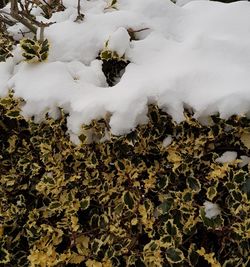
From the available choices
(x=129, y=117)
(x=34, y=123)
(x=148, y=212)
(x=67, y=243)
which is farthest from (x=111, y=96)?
(x=67, y=243)

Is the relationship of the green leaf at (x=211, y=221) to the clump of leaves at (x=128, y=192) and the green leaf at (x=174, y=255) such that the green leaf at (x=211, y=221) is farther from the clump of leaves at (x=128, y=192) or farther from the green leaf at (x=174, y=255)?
the green leaf at (x=174, y=255)

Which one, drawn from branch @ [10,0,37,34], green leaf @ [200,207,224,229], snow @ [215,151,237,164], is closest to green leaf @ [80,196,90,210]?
green leaf @ [200,207,224,229]

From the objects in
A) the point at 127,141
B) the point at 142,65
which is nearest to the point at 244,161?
the point at 127,141

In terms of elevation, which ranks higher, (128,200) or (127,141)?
(127,141)

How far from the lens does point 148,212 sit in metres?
1.97

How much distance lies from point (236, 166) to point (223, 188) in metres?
0.13

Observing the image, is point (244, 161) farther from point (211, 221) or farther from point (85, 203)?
point (85, 203)

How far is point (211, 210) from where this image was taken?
1.90 m

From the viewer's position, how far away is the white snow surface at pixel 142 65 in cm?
178

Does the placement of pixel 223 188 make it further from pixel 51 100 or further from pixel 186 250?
pixel 51 100

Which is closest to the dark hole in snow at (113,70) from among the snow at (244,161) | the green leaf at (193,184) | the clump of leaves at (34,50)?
the clump of leaves at (34,50)

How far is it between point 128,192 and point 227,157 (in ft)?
1.59

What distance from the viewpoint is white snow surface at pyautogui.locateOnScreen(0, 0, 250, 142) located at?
1775 millimetres

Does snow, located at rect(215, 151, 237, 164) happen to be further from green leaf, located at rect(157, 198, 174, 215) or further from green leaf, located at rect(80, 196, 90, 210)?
green leaf, located at rect(80, 196, 90, 210)
